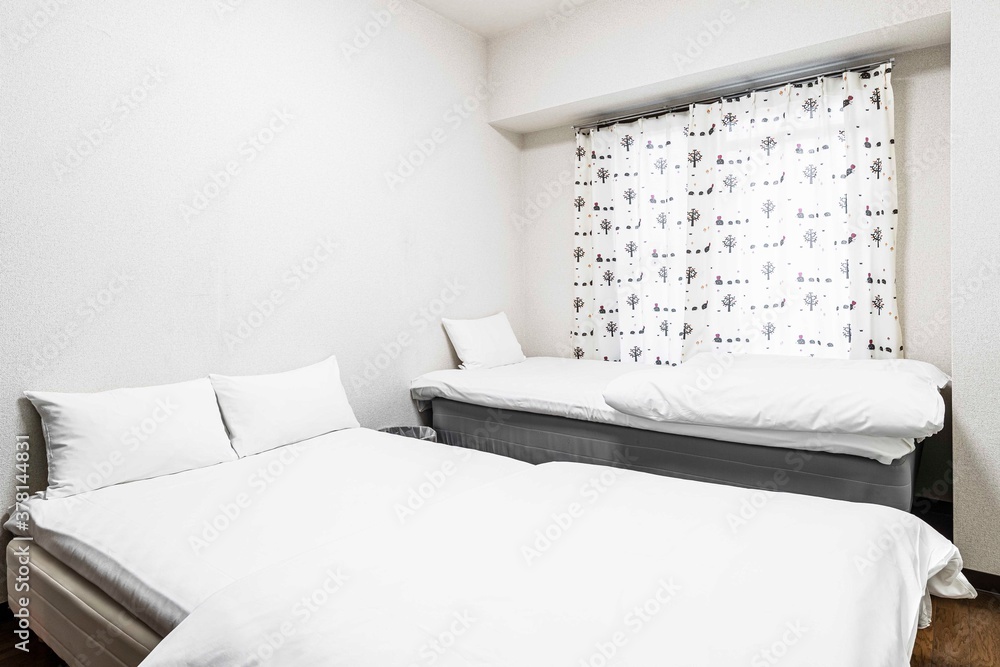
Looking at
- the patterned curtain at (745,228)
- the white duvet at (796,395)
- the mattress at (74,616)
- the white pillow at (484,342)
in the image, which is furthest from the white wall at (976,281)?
the mattress at (74,616)

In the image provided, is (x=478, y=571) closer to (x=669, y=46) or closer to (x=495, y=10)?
(x=669, y=46)

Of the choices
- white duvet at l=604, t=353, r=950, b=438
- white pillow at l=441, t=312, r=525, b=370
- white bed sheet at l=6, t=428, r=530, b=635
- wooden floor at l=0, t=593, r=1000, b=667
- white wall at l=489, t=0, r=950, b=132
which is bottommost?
wooden floor at l=0, t=593, r=1000, b=667

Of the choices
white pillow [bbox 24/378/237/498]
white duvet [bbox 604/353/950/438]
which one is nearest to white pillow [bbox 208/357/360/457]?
white pillow [bbox 24/378/237/498]

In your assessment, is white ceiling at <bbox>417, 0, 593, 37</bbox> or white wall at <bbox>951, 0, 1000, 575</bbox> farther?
white ceiling at <bbox>417, 0, 593, 37</bbox>

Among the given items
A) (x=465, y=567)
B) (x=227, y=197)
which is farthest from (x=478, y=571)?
(x=227, y=197)

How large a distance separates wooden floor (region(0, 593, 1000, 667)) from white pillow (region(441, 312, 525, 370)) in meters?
2.38

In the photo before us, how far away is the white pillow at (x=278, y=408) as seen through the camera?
2.45 m

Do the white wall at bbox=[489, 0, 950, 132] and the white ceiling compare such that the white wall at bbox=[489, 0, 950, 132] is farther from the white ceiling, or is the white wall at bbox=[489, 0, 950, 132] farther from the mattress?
the mattress

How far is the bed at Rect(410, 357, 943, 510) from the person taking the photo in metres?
2.13

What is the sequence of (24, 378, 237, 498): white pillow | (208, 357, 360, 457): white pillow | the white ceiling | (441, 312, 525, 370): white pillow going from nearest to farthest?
(24, 378, 237, 498): white pillow < (208, 357, 360, 457): white pillow < the white ceiling < (441, 312, 525, 370): white pillow

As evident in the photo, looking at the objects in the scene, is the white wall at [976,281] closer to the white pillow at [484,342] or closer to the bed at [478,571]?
the bed at [478,571]

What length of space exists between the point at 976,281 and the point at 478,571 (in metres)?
2.19

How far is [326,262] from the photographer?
9.98 feet

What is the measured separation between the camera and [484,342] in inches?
151
